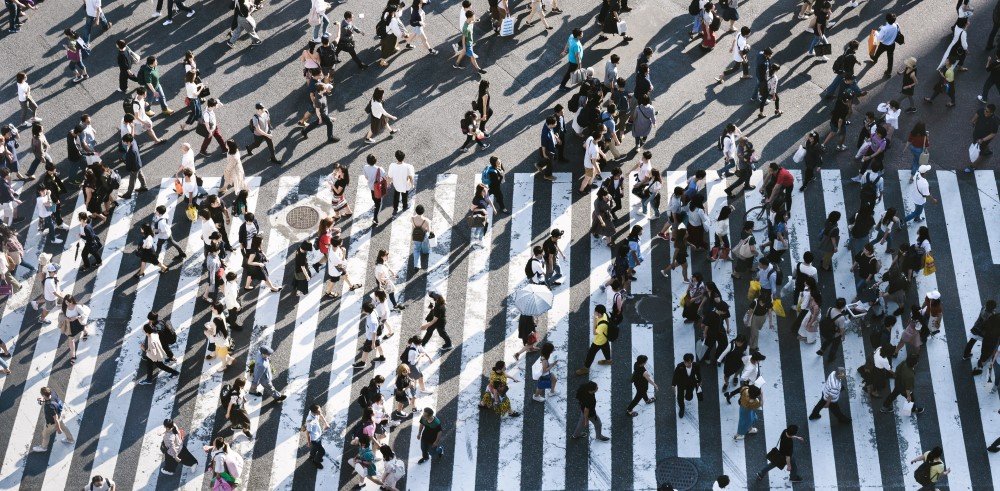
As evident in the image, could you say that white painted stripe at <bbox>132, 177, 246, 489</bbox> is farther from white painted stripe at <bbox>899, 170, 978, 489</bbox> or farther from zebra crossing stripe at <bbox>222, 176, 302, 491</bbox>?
white painted stripe at <bbox>899, 170, 978, 489</bbox>

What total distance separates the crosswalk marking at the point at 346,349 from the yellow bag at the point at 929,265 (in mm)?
11008

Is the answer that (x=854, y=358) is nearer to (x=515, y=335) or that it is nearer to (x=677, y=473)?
(x=677, y=473)

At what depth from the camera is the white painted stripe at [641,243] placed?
27.3 m

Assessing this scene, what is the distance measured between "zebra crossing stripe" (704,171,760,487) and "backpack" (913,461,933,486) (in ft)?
9.85

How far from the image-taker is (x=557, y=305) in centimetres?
2705

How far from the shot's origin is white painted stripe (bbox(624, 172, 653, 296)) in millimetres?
27344

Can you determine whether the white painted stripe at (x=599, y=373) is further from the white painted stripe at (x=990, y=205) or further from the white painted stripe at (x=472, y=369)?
the white painted stripe at (x=990, y=205)

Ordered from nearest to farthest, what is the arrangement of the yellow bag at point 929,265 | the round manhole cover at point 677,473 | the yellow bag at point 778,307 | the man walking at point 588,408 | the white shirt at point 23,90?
the man walking at point 588,408
the round manhole cover at point 677,473
the yellow bag at point 778,307
the yellow bag at point 929,265
the white shirt at point 23,90

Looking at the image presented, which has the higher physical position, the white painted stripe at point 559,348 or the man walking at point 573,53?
the man walking at point 573,53

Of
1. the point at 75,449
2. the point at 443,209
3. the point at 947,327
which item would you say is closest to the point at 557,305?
the point at 443,209

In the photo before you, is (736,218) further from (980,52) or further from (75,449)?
(75,449)

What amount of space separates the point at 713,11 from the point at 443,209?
900 cm

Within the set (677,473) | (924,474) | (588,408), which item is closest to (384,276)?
(588,408)

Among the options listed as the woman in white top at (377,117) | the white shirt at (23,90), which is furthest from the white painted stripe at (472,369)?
the white shirt at (23,90)
